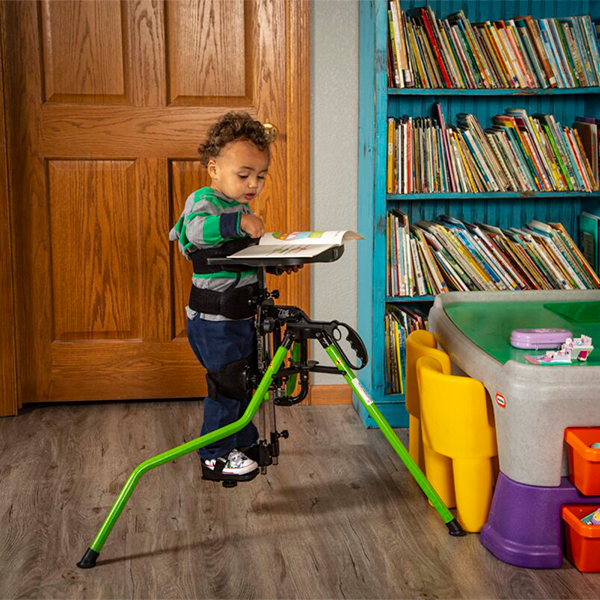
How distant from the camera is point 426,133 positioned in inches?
122

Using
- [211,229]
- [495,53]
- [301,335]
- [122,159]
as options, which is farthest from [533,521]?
[122,159]

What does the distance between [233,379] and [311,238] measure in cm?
49

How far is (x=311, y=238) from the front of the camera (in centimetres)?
224

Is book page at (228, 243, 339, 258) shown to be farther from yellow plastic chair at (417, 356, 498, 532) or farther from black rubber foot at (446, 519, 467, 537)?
black rubber foot at (446, 519, 467, 537)

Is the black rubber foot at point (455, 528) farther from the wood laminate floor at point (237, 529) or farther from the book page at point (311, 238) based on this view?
the book page at point (311, 238)

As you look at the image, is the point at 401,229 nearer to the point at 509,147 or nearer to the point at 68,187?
the point at 509,147

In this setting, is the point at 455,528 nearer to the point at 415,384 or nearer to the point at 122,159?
the point at 415,384

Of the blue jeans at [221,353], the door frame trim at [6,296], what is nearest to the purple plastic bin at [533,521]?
the blue jeans at [221,353]

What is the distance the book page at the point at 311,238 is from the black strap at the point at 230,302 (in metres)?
0.18

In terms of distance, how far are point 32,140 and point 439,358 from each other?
1739 millimetres

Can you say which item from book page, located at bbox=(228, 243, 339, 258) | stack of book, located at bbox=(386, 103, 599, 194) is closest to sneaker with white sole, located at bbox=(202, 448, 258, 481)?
book page, located at bbox=(228, 243, 339, 258)

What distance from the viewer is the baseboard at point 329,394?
139 inches

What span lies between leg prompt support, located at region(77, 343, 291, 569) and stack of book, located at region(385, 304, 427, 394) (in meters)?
0.95

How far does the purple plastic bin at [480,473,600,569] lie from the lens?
7.10ft
